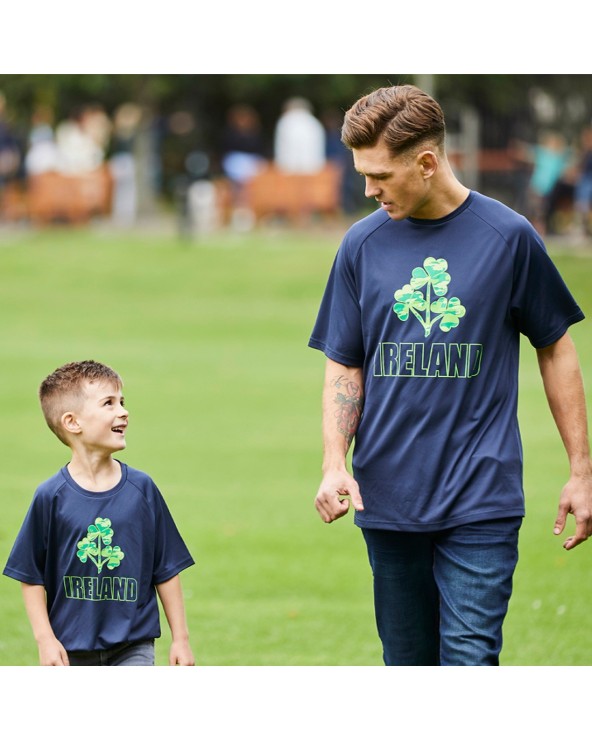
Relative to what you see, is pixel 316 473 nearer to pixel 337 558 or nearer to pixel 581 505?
pixel 337 558

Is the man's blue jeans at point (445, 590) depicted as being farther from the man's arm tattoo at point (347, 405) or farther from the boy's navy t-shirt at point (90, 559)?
the boy's navy t-shirt at point (90, 559)

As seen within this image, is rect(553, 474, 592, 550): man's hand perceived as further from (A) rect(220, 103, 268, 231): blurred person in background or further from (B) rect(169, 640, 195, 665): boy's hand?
(A) rect(220, 103, 268, 231): blurred person in background

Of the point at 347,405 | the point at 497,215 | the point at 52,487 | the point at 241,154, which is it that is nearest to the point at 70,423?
the point at 52,487

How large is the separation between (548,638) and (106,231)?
2310cm

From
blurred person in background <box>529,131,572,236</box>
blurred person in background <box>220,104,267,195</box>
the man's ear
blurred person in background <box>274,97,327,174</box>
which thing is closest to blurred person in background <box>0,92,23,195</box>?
blurred person in background <box>220,104,267,195</box>

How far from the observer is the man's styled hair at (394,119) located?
170 inches

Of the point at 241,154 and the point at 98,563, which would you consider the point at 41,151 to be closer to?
the point at 241,154

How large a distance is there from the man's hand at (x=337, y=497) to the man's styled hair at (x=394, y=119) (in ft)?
3.28

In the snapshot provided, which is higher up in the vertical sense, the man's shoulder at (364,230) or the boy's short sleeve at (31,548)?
the man's shoulder at (364,230)

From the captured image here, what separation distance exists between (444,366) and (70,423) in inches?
46.6

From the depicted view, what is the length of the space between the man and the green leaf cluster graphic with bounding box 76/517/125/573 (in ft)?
2.09

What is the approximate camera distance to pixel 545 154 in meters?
26.8

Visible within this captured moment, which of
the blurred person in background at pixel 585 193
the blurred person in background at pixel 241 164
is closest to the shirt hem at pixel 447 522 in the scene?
the blurred person in background at pixel 585 193

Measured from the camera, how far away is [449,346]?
4.41m
